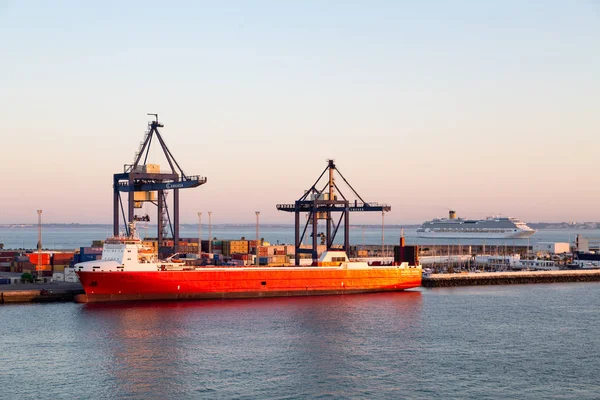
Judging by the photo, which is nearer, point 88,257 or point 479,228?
point 88,257

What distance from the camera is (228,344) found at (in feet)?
114

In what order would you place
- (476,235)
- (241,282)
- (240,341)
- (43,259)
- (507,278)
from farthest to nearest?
(476,235) < (507,278) < (43,259) < (241,282) < (240,341)

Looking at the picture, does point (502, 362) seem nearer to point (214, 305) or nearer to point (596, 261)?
point (214, 305)

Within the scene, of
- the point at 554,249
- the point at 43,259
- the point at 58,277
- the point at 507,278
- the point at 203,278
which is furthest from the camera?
the point at 554,249

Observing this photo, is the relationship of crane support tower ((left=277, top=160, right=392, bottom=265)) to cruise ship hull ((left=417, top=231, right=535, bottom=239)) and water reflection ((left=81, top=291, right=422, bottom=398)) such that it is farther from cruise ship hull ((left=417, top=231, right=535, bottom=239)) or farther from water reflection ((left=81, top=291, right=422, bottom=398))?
cruise ship hull ((left=417, top=231, right=535, bottom=239))

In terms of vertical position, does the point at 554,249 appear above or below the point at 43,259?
above

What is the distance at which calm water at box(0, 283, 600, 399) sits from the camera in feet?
90.0

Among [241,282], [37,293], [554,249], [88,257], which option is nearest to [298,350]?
[241,282]

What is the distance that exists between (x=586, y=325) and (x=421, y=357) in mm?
13326

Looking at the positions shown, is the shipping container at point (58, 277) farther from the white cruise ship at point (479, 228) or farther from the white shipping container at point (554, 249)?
the white cruise ship at point (479, 228)

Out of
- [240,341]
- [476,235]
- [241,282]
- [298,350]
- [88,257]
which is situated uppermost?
[476,235]

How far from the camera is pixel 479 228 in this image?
593ft

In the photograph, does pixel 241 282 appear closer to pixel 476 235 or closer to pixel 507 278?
pixel 507 278

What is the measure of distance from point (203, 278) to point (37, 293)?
10.5 metres
